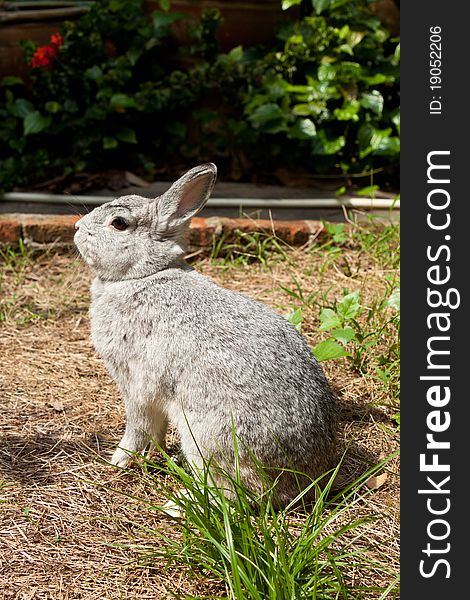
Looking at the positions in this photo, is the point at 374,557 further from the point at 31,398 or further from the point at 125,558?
the point at 31,398

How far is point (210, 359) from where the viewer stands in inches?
127

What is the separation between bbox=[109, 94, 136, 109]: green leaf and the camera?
6414mm

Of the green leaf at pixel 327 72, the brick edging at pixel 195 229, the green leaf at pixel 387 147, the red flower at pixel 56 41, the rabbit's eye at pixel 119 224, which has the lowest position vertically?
the brick edging at pixel 195 229

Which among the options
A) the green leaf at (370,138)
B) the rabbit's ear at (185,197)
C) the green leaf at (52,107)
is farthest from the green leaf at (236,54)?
the rabbit's ear at (185,197)

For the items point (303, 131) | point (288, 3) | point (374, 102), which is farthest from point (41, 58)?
point (374, 102)

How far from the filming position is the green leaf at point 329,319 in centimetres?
420


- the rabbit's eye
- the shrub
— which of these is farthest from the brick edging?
the rabbit's eye

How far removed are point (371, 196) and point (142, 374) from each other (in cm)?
297

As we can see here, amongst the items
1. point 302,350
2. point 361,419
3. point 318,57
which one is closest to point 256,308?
point 302,350

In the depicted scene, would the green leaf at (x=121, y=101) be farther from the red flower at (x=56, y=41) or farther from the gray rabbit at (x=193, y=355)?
the gray rabbit at (x=193, y=355)

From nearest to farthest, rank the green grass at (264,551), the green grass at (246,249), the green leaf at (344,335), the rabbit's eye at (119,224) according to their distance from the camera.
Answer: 1. the green grass at (264,551)
2. the rabbit's eye at (119,224)
3. the green leaf at (344,335)
4. the green grass at (246,249)

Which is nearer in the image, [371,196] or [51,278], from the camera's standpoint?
[51,278]

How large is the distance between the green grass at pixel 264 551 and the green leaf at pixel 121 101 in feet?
12.7

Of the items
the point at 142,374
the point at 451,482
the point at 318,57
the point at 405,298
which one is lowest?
the point at 451,482
